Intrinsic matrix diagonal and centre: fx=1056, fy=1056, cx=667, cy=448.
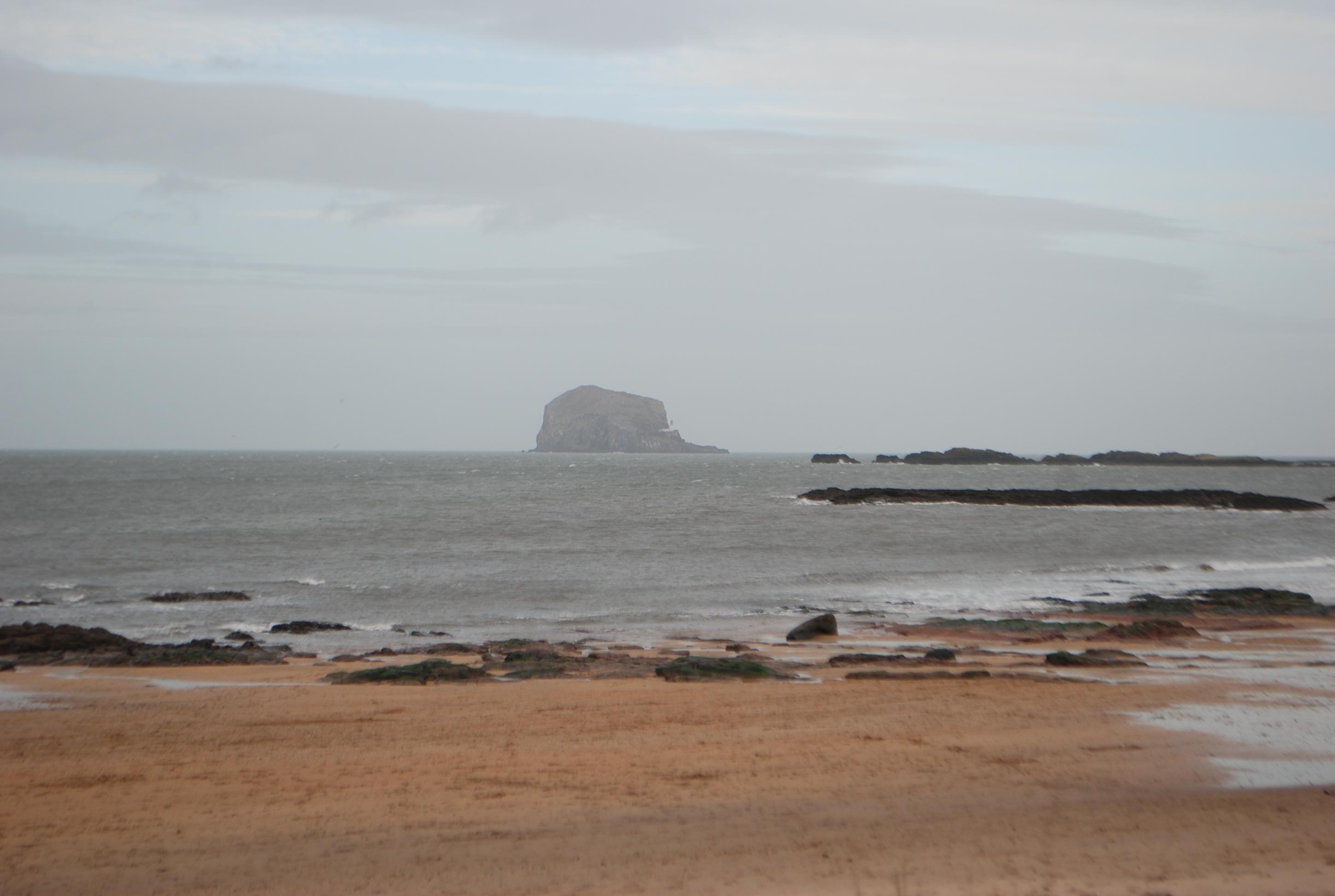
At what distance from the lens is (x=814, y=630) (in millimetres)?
21906

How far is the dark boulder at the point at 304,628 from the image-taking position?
23531 mm

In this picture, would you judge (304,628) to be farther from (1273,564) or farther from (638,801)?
(1273,564)

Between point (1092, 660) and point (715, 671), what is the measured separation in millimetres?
6398

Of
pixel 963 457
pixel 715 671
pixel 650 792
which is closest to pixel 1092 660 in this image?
pixel 715 671

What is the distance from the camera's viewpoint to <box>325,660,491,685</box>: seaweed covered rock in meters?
16.2

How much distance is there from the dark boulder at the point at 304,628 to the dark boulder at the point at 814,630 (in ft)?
33.2

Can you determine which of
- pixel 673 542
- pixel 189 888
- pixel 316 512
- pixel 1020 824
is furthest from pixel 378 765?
pixel 316 512

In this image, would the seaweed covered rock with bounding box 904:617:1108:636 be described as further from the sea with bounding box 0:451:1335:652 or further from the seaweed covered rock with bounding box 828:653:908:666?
the seaweed covered rock with bounding box 828:653:908:666

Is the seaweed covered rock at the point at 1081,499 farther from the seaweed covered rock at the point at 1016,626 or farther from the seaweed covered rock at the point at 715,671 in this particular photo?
the seaweed covered rock at the point at 715,671

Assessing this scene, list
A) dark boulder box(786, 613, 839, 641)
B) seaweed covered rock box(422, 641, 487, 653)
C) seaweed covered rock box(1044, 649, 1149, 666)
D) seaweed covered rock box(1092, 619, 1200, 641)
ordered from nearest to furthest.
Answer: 1. seaweed covered rock box(1044, 649, 1149, 666)
2. seaweed covered rock box(422, 641, 487, 653)
3. seaweed covered rock box(1092, 619, 1200, 641)
4. dark boulder box(786, 613, 839, 641)

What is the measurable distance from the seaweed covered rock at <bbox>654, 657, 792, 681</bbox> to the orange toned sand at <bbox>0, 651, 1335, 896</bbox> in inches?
76.7

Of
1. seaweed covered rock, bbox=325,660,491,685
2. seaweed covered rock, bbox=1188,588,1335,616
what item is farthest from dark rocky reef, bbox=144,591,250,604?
seaweed covered rock, bbox=1188,588,1335,616

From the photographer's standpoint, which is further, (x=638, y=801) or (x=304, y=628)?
(x=304, y=628)

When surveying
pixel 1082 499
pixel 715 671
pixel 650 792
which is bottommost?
pixel 715 671
